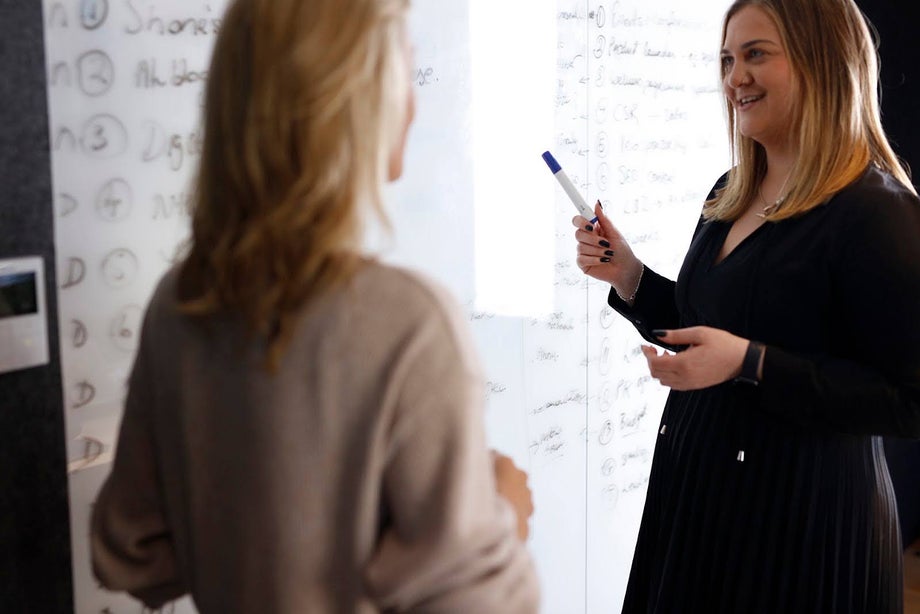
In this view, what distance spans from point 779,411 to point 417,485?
788 mm

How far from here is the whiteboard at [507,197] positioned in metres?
1.06

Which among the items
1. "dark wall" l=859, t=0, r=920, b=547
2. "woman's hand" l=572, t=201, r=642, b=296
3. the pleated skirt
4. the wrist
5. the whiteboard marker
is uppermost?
"dark wall" l=859, t=0, r=920, b=547

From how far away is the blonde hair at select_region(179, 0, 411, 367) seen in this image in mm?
650

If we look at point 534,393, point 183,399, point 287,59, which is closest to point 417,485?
point 183,399

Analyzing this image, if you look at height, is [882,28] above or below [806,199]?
above

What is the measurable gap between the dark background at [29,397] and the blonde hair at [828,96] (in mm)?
1005

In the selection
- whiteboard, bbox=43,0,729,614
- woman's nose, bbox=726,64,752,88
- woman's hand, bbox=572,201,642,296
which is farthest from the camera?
woman's hand, bbox=572,201,642,296

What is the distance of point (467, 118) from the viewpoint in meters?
1.65

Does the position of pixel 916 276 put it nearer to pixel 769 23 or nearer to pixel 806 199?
pixel 806 199

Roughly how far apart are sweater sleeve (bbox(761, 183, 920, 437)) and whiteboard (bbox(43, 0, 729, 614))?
0.62m

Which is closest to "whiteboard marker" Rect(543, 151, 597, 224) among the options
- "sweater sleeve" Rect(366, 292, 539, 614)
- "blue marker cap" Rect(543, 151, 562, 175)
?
"blue marker cap" Rect(543, 151, 562, 175)

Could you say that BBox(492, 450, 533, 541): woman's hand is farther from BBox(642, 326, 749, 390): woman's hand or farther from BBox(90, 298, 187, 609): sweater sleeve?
BBox(642, 326, 749, 390): woman's hand

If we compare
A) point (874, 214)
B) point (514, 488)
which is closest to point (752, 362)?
point (874, 214)

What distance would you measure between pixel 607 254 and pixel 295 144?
1028 millimetres
